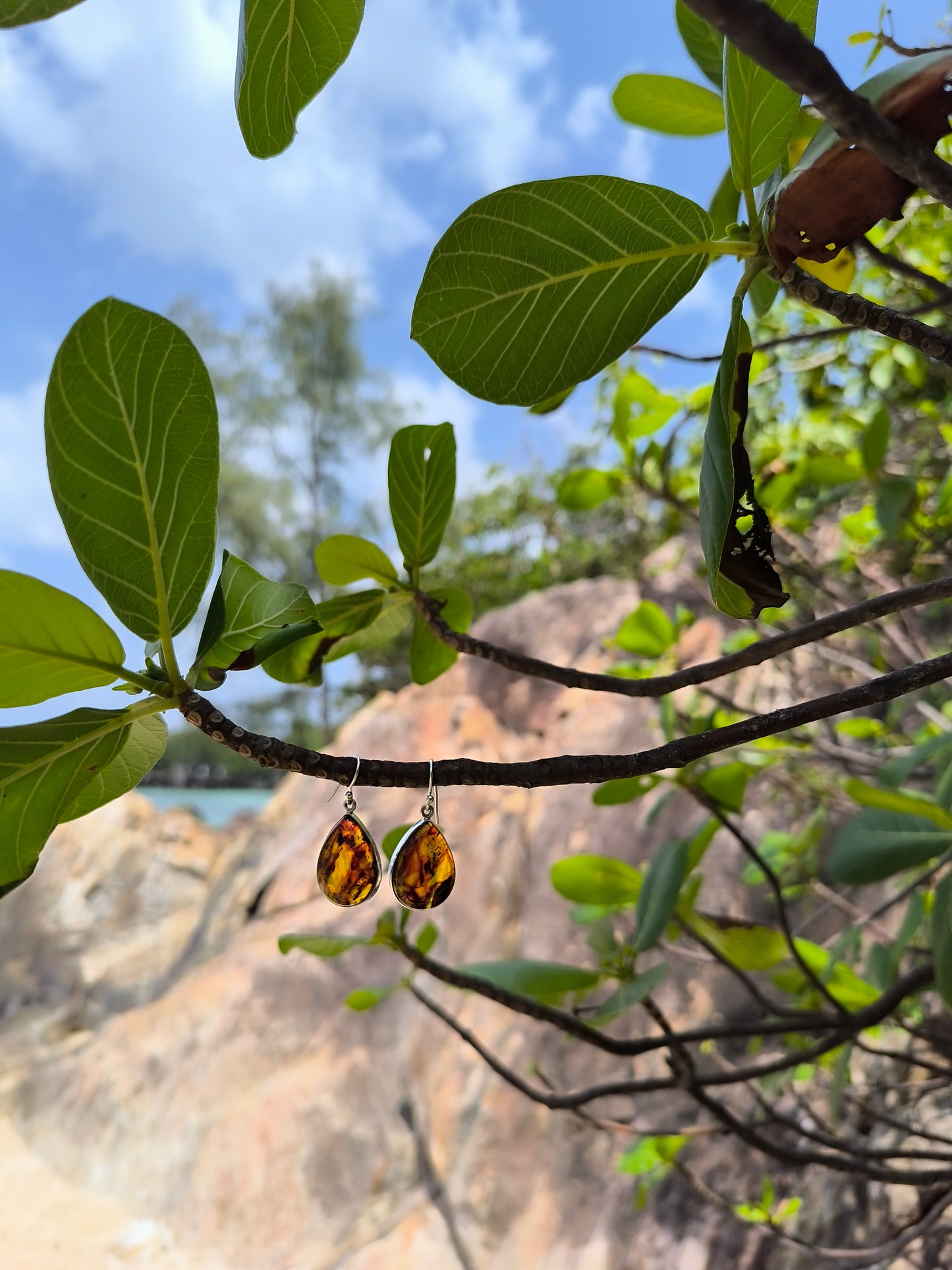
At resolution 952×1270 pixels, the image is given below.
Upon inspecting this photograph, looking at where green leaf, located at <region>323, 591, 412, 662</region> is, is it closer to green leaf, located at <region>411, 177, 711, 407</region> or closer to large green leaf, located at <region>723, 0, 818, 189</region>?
green leaf, located at <region>411, 177, 711, 407</region>

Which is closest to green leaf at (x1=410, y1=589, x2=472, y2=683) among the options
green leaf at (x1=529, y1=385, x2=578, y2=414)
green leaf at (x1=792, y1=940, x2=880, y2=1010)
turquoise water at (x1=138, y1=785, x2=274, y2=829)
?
green leaf at (x1=529, y1=385, x2=578, y2=414)

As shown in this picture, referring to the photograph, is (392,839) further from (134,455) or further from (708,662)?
(134,455)

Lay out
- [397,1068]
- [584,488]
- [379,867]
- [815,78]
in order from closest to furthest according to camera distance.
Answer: [815,78]
[379,867]
[584,488]
[397,1068]

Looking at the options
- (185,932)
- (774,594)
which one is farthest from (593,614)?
(774,594)

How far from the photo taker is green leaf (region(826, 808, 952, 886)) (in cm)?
62

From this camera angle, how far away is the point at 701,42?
50 centimetres

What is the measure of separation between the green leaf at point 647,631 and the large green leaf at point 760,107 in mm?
575

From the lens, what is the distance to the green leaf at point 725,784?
767mm

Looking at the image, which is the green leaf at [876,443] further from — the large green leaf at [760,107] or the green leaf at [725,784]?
the large green leaf at [760,107]

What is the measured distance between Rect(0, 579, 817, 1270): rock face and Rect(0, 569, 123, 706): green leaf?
156 cm

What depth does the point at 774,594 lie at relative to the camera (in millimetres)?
327

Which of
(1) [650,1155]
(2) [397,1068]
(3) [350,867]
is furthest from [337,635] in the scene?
(2) [397,1068]

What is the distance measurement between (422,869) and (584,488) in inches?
19.7

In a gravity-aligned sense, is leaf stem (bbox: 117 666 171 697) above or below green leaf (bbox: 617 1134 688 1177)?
below
